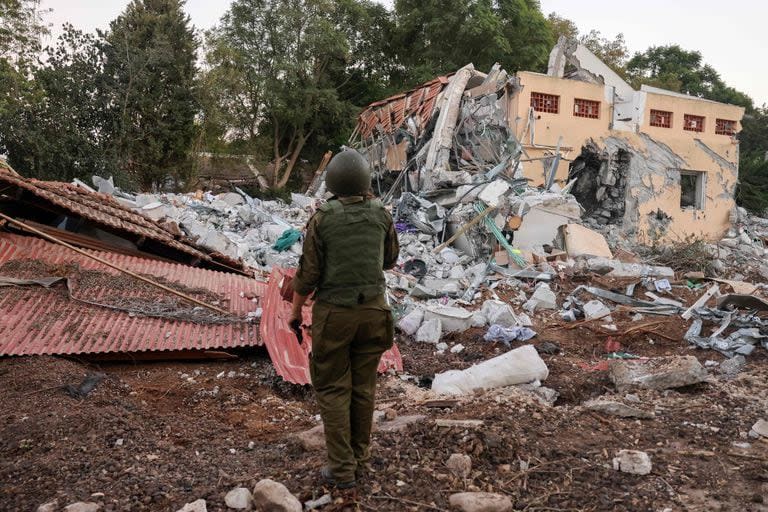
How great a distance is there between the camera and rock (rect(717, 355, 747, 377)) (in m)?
4.62

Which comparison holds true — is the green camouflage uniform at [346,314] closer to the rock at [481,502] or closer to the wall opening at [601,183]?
the rock at [481,502]

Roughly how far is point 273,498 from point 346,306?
32.4 inches

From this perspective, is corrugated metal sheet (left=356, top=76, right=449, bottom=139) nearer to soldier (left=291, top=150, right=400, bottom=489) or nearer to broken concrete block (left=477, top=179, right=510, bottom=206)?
broken concrete block (left=477, top=179, right=510, bottom=206)

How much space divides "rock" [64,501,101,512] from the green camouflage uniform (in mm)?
929

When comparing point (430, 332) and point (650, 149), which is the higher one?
point (650, 149)

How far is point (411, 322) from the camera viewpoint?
234 inches

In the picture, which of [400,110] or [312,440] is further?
[400,110]

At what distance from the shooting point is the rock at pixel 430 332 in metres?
5.73

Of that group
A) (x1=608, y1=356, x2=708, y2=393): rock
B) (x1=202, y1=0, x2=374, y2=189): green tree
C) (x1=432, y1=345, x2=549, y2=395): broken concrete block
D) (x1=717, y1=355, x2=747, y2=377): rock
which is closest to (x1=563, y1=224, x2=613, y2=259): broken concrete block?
(x1=717, y1=355, x2=747, y2=377): rock

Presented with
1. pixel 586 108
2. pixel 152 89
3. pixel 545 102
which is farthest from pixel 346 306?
pixel 152 89

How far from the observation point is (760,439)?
3025 millimetres

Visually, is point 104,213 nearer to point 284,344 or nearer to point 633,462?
point 284,344

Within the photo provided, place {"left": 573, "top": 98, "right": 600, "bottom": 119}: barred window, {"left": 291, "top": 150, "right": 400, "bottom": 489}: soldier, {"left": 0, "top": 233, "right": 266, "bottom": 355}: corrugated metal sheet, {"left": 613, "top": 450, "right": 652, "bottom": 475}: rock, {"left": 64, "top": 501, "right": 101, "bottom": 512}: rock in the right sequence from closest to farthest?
{"left": 64, "top": 501, "right": 101, "bottom": 512}: rock
{"left": 291, "top": 150, "right": 400, "bottom": 489}: soldier
{"left": 613, "top": 450, "right": 652, "bottom": 475}: rock
{"left": 0, "top": 233, "right": 266, "bottom": 355}: corrugated metal sheet
{"left": 573, "top": 98, "right": 600, "bottom": 119}: barred window

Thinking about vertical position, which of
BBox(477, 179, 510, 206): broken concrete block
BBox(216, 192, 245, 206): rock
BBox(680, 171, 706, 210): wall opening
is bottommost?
BBox(216, 192, 245, 206): rock
